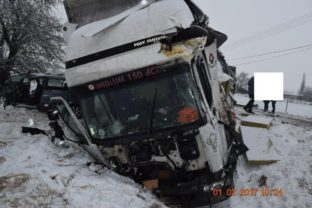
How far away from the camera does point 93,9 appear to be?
6312 mm

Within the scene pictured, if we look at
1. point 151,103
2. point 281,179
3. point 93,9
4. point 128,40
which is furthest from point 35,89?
point 281,179

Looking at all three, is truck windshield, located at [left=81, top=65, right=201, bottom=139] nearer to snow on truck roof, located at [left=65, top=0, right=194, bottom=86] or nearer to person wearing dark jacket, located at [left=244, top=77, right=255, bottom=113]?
snow on truck roof, located at [left=65, top=0, right=194, bottom=86]

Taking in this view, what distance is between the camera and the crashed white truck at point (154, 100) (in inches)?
187

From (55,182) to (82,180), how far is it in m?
0.37

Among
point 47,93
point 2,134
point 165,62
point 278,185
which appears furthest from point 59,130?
point 47,93

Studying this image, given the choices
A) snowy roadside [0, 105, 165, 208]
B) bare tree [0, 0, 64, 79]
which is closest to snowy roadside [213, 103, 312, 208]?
snowy roadside [0, 105, 165, 208]

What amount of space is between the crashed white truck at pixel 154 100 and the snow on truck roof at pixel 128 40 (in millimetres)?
15

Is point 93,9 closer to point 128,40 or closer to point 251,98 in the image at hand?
point 128,40

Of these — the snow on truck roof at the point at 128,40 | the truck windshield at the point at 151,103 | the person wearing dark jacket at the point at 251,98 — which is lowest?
the person wearing dark jacket at the point at 251,98

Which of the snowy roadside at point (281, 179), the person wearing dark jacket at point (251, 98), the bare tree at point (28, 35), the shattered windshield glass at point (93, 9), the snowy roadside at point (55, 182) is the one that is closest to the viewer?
the snowy roadside at point (55, 182)

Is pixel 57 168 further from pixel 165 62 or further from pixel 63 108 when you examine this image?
pixel 165 62

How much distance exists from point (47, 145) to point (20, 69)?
1151cm

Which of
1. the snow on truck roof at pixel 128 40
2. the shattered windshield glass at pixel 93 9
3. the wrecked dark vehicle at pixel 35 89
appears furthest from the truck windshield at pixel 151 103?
the wrecked dark vehicle at pixel 35 89

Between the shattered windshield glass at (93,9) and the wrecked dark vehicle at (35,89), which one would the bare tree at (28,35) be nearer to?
the wrecked dark vehicle at (35,89)
